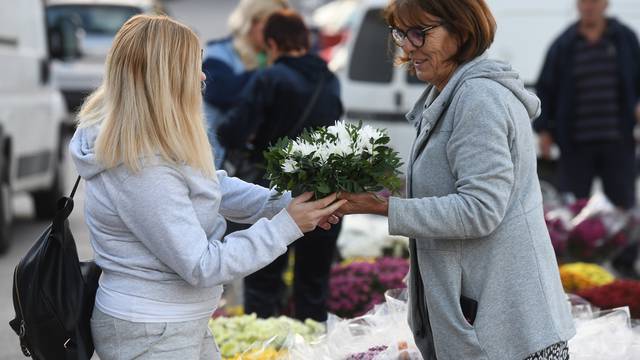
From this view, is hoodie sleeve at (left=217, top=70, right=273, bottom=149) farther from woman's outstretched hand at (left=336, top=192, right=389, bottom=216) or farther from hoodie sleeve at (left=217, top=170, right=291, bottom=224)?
woman's outstretched hand at (left=336, top=192, right=389, bottom=216)

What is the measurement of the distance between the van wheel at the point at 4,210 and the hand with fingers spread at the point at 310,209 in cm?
656

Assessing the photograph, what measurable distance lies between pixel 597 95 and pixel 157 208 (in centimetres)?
621

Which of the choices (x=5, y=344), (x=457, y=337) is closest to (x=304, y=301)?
(x=5, y=344)

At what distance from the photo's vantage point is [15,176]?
32.2ft

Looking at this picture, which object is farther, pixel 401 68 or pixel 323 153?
pixel 401 68

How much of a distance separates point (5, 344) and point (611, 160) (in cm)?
469

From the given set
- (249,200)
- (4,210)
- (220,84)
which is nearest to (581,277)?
(220,84)

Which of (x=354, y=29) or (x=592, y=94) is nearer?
(x=592, y=94)

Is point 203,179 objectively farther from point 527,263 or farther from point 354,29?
point 354,29

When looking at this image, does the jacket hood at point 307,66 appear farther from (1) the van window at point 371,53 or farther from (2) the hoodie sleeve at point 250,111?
(1) the van window at point 371,53

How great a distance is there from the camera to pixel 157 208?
3.07m

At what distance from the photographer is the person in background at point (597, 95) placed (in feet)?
→ 28.4

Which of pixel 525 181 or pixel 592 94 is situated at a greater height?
pixel 525 181

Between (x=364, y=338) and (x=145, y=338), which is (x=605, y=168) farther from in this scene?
(x=145, y=338)
